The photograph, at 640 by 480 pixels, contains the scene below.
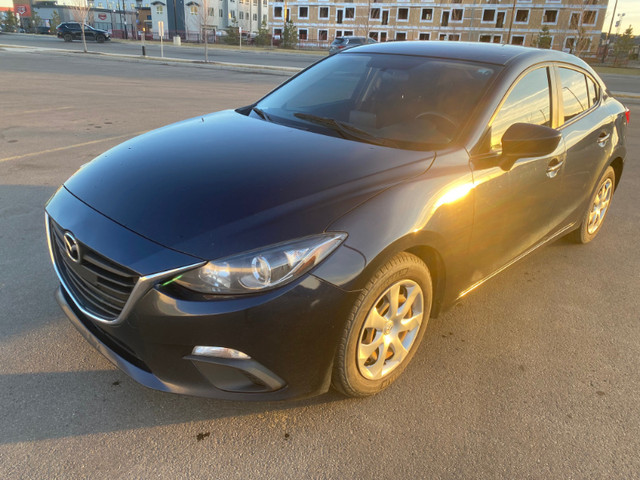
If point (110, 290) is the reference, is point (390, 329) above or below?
below

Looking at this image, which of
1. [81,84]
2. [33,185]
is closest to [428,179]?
[33,185]

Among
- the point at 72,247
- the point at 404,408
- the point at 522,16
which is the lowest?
the point at 404,408

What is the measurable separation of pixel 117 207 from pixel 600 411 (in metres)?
2.55

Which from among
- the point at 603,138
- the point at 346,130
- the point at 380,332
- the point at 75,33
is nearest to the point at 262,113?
the point at 346,130

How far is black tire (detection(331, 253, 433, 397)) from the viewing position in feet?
6.84

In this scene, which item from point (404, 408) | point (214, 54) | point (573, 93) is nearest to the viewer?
point (404, 408)

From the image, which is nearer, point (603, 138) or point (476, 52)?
point (476, 52)

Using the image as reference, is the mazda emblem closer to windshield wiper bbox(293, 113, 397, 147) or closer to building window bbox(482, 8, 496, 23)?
windshield wiper bbox(293, 113, 397, 147)

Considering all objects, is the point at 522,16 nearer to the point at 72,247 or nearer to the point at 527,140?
the point at 527,140

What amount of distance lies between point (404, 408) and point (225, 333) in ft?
3.42

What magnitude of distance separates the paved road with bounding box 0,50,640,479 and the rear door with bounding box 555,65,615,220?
0.70 metres

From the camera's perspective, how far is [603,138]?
385 centimetres

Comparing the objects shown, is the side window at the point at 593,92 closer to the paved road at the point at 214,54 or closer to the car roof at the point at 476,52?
Answer: the car roof at the point at 476,52

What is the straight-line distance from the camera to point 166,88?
548 inches
